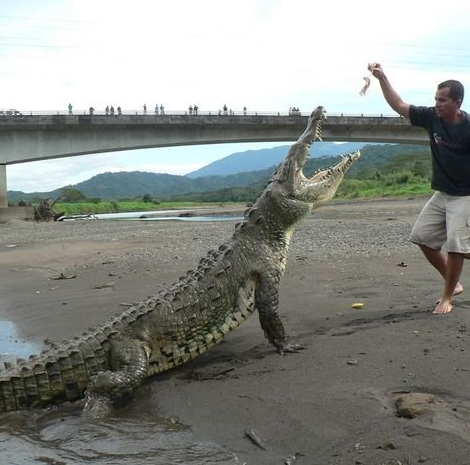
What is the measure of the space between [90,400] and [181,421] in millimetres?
834

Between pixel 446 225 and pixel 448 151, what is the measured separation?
0.80 metres

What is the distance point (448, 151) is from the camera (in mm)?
5406

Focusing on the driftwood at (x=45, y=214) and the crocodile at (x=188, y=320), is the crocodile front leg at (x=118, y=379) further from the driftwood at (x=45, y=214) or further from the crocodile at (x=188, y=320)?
the driftwood at (x=45, y=214)

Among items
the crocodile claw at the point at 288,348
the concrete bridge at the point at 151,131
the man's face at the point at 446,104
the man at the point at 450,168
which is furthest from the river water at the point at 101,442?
the concrete bridge at the point at 151,131

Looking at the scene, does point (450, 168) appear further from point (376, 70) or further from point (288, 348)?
point (288, 348)

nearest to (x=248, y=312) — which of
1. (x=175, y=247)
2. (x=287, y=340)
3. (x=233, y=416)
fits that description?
(x=287, y=340)

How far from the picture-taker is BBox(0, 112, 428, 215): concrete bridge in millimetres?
36688

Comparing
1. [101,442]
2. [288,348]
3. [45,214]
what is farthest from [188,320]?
[45,214]

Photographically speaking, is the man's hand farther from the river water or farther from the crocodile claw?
the river water

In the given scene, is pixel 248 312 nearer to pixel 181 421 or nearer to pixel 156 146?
pixel 181 421

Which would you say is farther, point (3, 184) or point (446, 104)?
point (3, 184)

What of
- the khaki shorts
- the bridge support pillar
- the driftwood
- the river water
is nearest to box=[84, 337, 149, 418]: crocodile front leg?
the river water

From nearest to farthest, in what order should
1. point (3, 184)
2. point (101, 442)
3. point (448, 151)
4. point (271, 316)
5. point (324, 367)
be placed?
point (101, 442)
point (324, 367)
point (271, 316)
point (448, 151)
point (3, 184)

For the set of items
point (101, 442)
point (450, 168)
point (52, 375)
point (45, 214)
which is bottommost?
point (45, 214)
